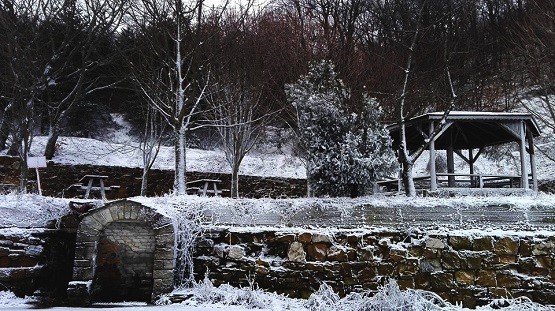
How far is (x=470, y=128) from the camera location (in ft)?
47.6

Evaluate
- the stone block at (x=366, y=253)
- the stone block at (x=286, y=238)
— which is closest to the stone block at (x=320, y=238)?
the stone block at (x=286, y=238)

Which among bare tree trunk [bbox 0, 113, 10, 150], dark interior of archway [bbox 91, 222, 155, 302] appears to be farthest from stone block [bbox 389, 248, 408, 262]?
bare tree trunk [bbox 0, 113, 10, 150]

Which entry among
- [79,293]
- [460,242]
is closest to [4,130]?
[79,293]

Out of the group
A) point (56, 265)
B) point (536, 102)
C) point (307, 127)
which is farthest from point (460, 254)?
point (536, 102)

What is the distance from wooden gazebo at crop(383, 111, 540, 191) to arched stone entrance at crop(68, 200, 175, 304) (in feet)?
22.8

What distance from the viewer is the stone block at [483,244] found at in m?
7.27

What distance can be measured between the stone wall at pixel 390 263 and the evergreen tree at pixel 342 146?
4.82 ft

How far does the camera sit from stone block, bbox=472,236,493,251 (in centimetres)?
727

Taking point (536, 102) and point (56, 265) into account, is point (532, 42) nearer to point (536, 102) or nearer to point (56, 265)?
point (536, 102)

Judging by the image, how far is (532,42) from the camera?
18438 mm

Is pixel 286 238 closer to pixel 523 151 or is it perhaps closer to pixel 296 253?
pixel 296 253

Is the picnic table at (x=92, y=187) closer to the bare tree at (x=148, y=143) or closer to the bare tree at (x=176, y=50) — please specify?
the bare tree at (x=148, y=143)

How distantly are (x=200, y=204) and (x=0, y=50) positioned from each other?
972 centimetres

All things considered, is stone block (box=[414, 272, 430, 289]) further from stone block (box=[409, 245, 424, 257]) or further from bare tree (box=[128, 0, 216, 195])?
bare tree (box=[128, 0, 216, 195])
